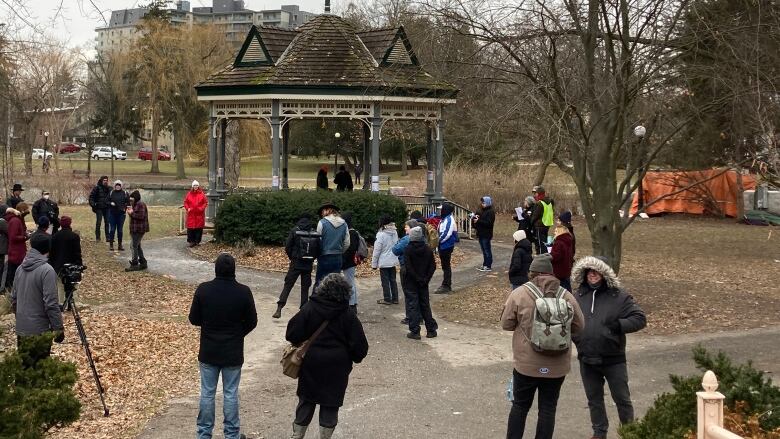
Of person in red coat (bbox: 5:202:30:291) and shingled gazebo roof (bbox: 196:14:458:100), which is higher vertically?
shingled gazebo roof (bbox: 196:14:458:100)

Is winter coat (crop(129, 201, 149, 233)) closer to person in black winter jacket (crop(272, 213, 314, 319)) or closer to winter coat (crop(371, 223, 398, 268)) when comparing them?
person in black winter jacket (crop(272, 213, 314, 319))

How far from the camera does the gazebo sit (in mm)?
22688

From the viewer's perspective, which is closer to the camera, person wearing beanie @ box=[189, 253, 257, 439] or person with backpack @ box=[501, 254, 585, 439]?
person with backpack @ box=[501, 254, 585, 439]

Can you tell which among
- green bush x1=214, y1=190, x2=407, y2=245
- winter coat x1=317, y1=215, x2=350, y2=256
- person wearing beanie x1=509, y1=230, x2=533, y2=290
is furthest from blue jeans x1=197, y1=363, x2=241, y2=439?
green bush x1=214, y1=190, x2=407, y2=245

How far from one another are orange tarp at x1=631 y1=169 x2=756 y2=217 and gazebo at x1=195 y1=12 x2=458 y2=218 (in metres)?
13.5

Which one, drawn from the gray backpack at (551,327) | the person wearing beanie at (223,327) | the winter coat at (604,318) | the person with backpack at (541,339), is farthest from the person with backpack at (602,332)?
the person wearing beanie at (223,327)

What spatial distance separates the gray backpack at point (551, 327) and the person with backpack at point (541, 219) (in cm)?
1185

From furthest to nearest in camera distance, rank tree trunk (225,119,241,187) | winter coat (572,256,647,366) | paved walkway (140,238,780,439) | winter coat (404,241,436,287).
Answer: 1. tree trunk (225,119,241,187)
2. winter coat (404,241,436,287)
3. paved walkway (140,238,780,439)
4. winter coat (572,256,647,366)

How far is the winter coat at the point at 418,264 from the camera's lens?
492 inches

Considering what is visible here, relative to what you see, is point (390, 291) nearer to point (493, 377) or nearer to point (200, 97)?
point (493, 377)

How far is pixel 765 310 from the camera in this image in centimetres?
1538

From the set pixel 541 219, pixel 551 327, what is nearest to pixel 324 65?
pixel 541 219

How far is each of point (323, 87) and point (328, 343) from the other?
1611 cm

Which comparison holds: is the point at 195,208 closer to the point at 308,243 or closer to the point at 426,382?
the point at 308,243
